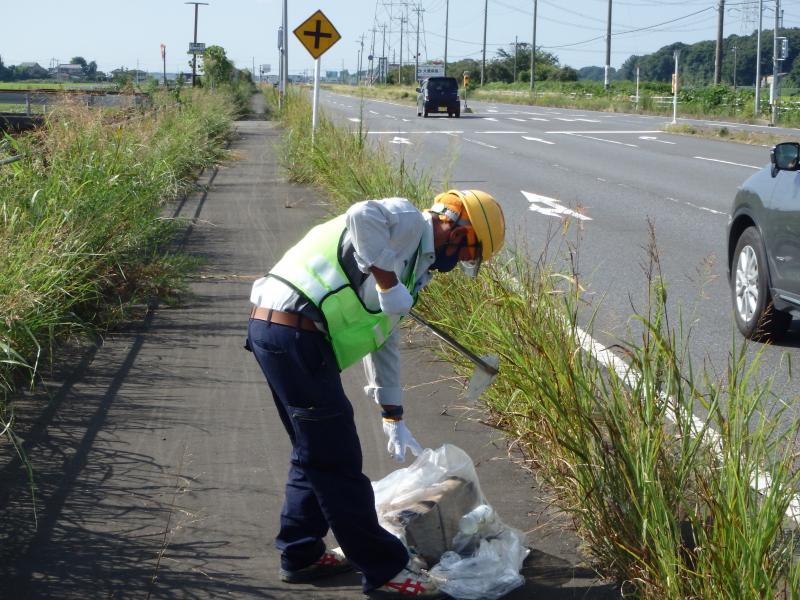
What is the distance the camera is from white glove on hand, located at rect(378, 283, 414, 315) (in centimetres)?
338

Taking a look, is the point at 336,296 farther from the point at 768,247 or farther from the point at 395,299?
the point at 768,247

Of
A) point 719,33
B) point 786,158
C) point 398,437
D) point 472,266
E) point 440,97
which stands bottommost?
point 398,437

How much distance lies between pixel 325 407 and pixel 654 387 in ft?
3.76

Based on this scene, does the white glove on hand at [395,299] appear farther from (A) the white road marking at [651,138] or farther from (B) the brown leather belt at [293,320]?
(A) the white road marking at [651,138]

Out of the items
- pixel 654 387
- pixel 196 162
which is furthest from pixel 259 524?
pixel 196 162

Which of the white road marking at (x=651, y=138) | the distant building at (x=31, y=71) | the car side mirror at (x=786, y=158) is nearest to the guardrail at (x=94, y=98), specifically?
the car side mirror at (x=786, y=158)

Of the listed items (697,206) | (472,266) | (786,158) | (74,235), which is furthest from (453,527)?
(697,206)

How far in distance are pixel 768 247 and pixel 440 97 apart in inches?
1522

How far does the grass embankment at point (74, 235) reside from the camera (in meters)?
6.21

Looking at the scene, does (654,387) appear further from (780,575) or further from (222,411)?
(222,411)

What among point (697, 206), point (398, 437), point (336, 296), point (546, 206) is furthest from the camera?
point (697, 206)

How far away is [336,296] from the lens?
3.51 m

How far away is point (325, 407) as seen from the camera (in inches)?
139

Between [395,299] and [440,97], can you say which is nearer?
[395,299]
